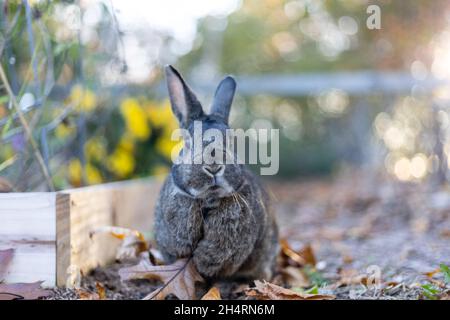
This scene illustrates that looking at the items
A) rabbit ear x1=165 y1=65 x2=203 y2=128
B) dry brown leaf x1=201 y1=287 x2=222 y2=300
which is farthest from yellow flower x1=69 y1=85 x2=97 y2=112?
dry brown leaf x1=201 y1=287 x2=222 y2=300

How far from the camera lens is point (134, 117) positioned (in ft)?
15.9

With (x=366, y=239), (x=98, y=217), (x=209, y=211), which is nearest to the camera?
(x=209, y=211)

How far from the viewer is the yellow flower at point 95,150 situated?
4.51 metres

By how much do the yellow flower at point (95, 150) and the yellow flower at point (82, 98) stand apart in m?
0.30

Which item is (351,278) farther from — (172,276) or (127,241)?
(127,241)

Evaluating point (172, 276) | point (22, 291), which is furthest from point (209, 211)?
point (22, 291)

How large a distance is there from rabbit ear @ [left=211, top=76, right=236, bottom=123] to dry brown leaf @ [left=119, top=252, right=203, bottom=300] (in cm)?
70

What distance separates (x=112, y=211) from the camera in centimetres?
330

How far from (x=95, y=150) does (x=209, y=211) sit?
2.55m

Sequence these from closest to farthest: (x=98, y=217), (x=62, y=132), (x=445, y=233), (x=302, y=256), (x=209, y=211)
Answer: (x=209, y=211) → (x=98, y=217) → (x=302, y=256) → (x=445, y=233) → (x=62, y=132)

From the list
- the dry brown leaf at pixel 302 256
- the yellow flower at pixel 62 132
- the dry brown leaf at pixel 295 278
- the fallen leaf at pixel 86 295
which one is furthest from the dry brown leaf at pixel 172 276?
the yellow flower at pixel 62 132

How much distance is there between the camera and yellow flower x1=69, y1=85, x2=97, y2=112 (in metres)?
3.47

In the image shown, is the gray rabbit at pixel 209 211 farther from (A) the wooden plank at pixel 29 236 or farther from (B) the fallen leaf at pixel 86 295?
(A) the wooden plank at pixel 29 236
